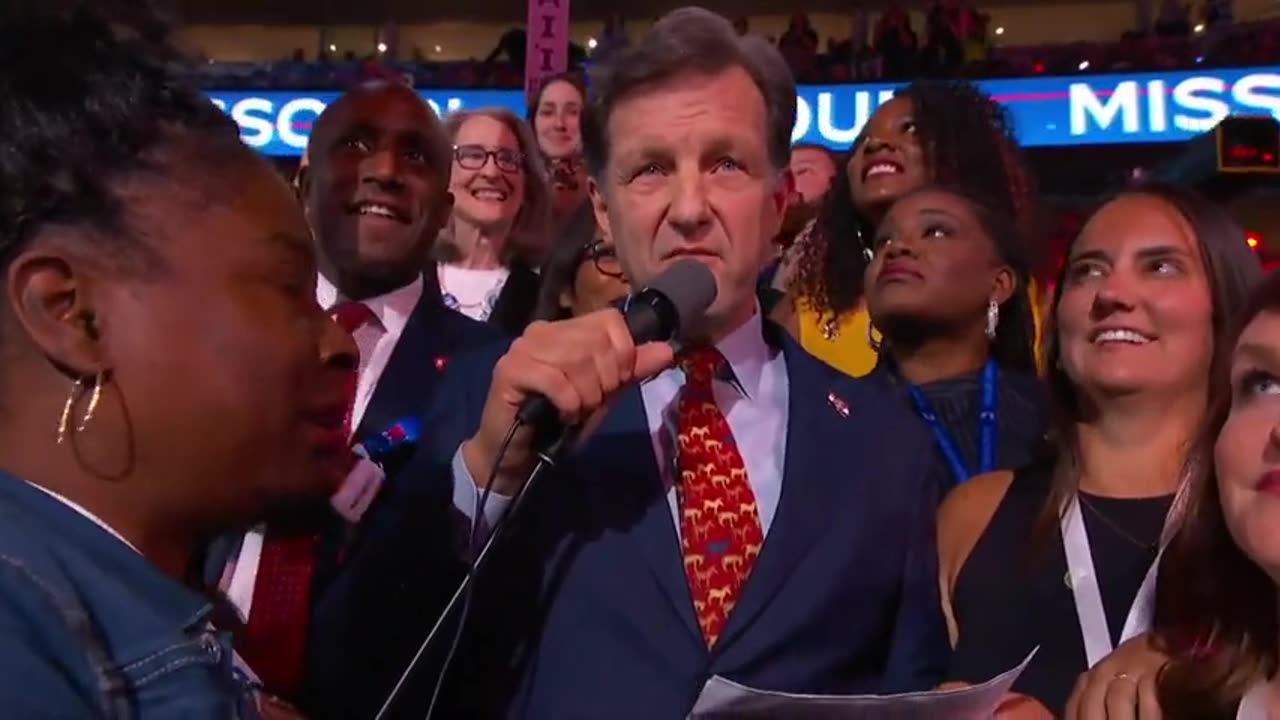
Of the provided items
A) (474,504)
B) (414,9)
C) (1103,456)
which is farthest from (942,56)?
(474,504)

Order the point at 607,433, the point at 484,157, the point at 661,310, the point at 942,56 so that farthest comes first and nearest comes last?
1. the point at 942,56
2. the point at 484,157
3. the point at 607,433
4. the point at 661,310

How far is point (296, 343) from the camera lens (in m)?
0.97

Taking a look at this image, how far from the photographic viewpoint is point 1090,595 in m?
1.71

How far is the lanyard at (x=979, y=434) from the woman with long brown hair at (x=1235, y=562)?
2.24ft

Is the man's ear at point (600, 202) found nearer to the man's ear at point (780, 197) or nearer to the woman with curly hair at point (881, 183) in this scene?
the man's ear at point (780, 197)

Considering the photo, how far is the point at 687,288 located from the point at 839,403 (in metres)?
0.33

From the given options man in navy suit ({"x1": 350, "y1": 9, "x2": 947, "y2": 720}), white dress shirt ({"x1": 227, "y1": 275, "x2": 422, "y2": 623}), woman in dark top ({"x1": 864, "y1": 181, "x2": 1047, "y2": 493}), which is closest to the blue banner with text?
woman in dark top ({"x1": 864, "y1": 181, "x2": 1047, "y2": 493})

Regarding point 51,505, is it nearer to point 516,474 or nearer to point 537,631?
point 516,474

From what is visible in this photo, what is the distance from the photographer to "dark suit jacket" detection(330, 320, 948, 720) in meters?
1.28

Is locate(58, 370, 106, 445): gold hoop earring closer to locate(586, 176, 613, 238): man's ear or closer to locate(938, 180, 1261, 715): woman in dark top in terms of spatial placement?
locate(586, 176, 613, 238): man's ear

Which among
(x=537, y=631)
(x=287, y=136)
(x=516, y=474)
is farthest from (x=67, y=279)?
(x=287, y=136)

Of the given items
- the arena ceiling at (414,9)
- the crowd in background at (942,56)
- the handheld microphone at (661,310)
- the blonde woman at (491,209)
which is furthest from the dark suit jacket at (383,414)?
the arena ceiling at (414,9)

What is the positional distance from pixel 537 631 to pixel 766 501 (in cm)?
29

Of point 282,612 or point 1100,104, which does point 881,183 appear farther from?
point 1100,104
